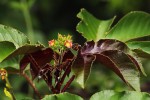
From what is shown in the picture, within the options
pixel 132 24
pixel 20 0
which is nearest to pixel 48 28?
pixel 20 0

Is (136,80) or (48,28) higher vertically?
(48,28)

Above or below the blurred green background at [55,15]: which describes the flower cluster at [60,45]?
below

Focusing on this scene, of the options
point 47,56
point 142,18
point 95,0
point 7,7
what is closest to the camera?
point 47,56

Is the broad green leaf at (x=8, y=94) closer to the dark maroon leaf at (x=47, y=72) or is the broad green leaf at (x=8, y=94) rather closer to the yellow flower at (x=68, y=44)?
the dark maroon leaf at (x=47, y=72)

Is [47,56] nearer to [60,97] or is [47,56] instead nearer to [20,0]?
[60,97]

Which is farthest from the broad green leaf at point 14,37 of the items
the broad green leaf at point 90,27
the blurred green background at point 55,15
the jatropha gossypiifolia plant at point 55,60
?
the blurred green background at point 55,15

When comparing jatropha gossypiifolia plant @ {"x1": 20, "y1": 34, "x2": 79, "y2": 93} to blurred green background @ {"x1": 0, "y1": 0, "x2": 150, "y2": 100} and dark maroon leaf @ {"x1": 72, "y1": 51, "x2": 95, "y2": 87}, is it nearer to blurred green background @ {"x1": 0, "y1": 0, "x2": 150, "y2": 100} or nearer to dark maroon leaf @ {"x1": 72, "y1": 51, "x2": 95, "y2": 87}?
dark maroon leaf @ {"x1": 72, "y1": 51, "x2": 95, "y2": 87}

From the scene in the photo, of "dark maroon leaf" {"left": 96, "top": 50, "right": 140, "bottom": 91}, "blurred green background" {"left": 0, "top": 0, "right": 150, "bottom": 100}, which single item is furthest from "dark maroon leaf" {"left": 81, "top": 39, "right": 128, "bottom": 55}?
"blurred green background" {"left": 0, "top": 0, "right": 150, "bottom": 100}
